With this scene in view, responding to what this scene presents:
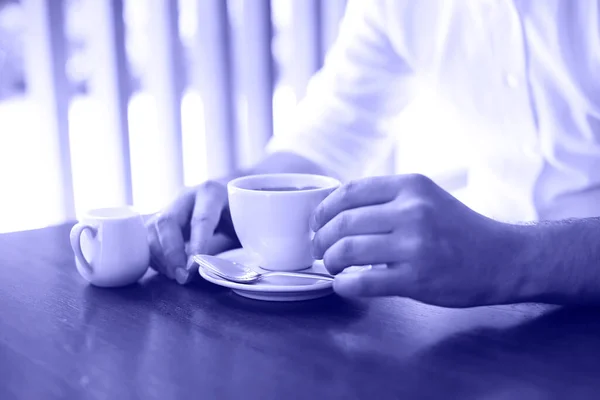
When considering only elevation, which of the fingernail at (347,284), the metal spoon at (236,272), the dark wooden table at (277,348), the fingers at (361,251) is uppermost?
the fingers at (361,251)

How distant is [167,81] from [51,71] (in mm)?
299

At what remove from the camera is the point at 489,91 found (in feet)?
3.97

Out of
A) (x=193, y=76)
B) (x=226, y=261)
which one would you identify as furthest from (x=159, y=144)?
(x=226, y=261)

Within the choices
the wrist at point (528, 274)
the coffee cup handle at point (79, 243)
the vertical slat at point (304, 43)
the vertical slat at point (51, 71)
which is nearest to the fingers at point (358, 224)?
the wrist at point (528, 274)

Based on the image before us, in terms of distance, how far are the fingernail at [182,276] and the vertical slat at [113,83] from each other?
1057 mm

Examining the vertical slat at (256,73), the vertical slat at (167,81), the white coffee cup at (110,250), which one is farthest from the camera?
the vertical slat at (256,73)

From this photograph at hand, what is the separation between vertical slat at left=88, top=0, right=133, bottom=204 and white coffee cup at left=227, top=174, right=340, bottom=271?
1047mm

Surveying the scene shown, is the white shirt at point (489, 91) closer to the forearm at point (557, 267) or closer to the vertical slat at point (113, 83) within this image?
the forearm at point (557, 267)

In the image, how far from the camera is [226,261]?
73 cm

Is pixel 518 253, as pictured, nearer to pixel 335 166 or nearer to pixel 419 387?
pixel 419 387

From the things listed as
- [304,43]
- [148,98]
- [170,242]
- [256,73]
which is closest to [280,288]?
[170,242]

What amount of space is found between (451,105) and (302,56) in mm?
920

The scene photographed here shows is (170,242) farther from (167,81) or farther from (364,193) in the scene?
(167,81)

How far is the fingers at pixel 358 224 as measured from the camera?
0.63 metres
